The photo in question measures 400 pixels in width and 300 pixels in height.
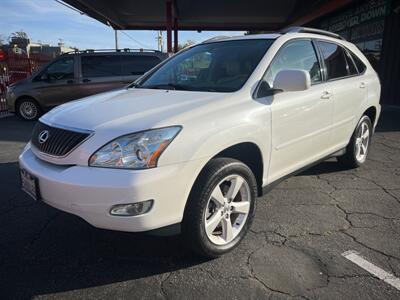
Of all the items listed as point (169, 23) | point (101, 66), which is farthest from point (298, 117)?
point (169, 23)

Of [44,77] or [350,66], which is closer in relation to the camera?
[350,66]

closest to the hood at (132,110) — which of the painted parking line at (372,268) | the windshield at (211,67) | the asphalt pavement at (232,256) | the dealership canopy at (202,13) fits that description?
the windshield at (211,67)

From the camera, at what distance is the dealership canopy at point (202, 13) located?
54.0ft

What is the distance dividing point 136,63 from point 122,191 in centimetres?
848

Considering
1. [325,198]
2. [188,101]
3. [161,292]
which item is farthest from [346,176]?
[161,292]

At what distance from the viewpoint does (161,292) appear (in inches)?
102

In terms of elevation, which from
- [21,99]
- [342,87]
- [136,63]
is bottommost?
[21,99]

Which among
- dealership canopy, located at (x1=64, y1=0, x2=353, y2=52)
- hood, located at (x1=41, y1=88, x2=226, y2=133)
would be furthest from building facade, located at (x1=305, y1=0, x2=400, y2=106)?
hood, located at (x1=41, y1=88, x2=226, y2=133)

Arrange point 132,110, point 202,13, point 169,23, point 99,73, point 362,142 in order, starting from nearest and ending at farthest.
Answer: point 132,110 → point 362,142 → point 99,73 → point 169,23 → point 202,13

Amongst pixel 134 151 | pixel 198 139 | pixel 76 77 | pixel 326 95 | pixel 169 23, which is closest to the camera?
pixel 134 151

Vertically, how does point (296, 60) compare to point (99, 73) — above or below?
above

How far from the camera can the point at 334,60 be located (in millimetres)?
4547

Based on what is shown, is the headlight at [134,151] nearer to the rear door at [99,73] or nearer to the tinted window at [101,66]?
the rear door at [99,73]

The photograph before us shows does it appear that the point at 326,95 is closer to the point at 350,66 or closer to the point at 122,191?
the point at 350,66
